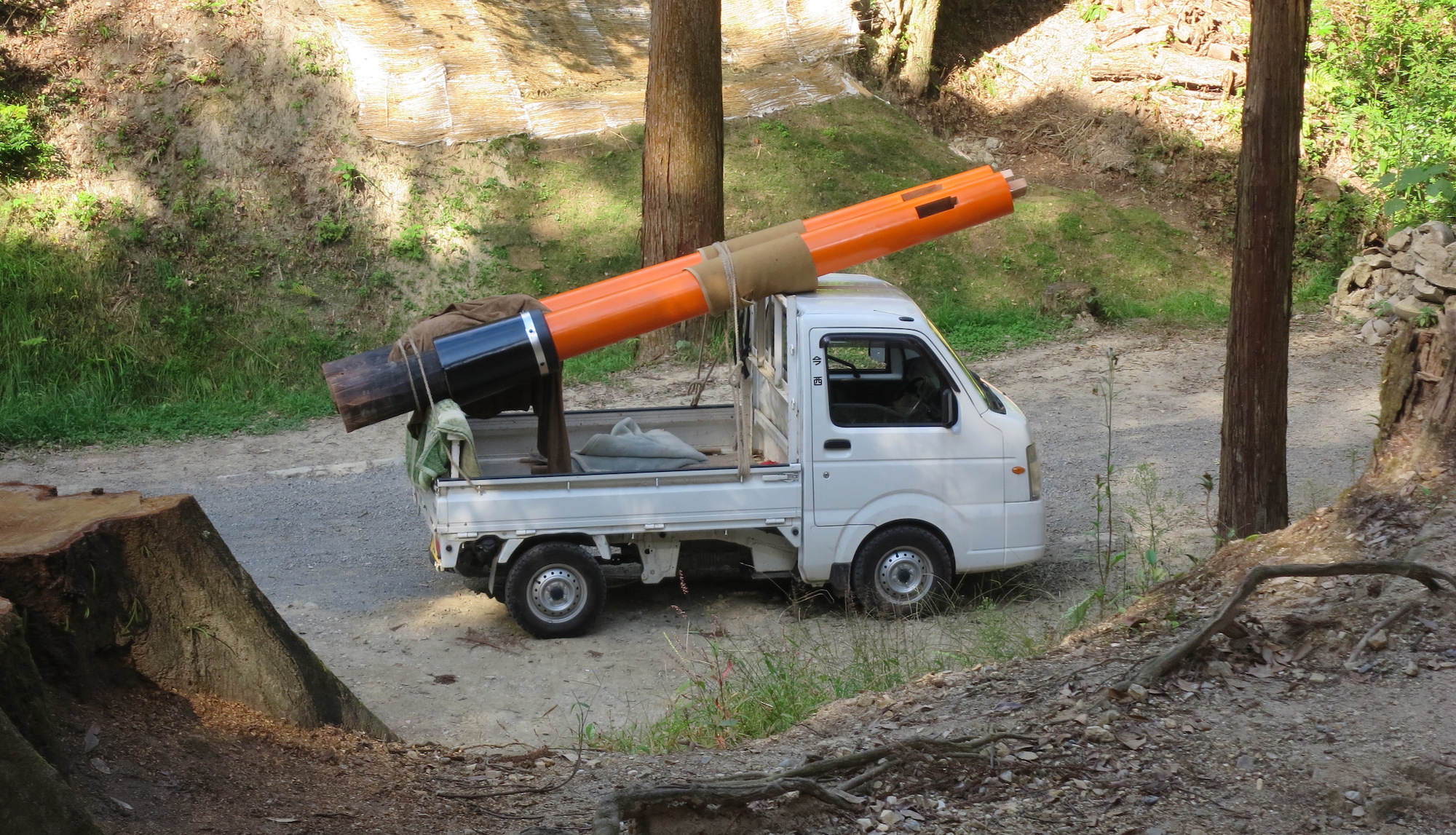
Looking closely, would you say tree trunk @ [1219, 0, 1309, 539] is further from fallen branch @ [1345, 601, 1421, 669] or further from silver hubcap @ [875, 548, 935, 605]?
fallen branch @ [1345, 601, 1421, 669]

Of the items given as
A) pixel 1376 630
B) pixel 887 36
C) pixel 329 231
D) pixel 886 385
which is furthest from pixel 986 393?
pixel 887 36

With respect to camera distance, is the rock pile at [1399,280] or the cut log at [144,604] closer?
the cut log at [144,604]

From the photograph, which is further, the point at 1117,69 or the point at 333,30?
the point at 1117,69

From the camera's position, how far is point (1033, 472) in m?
7.94

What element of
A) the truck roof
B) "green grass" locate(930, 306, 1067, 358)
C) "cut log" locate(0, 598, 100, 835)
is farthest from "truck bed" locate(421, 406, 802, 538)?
"green grass" locate(930, 306, 1067, 358)

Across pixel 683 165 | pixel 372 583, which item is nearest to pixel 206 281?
pixel 683 165

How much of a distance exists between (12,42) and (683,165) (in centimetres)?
950

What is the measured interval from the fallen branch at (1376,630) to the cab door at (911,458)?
3.31m

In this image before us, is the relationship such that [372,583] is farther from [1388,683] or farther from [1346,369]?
[1346,369]

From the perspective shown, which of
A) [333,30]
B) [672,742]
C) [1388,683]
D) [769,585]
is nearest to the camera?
[1388,683]

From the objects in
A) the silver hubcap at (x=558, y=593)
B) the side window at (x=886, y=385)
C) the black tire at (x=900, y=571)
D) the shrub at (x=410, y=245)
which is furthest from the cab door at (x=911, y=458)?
the shrub at (x=410, y=245)

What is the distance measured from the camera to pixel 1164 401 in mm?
13023

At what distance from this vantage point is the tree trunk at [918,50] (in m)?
20.9

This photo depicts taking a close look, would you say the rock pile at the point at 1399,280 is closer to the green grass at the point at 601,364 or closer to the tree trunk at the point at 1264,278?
the tree trunk at the point at 1264,278
